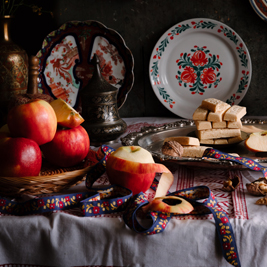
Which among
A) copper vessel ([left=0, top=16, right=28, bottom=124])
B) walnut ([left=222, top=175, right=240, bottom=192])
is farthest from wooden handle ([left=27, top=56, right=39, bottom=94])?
walnut ([left=222, top=175, right=240, bottom=192])

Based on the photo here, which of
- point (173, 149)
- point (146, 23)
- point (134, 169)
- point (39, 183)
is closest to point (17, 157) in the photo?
point (39, 183)

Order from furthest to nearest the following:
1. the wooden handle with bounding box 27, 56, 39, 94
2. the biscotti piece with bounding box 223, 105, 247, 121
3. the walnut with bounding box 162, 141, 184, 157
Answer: the wooden handle with bounding box 27, 56, 39, 94 → the biscotti piece with bounding box 223, 105, 247, 121 → the walnut with bounding box 162, 141, 184, 157

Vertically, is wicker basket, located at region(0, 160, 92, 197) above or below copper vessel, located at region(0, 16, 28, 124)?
below

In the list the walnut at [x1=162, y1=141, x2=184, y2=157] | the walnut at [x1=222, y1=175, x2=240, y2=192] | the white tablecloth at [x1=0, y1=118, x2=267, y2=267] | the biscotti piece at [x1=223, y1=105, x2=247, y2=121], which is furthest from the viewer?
the biscotti piece at [x1=223, y1=105, x2=247, y2=121]

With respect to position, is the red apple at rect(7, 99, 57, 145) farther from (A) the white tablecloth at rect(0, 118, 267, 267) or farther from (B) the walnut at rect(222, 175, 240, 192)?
(B) the walnut at rect(222, 175, 240, 192)

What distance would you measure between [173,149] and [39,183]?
0.33 m

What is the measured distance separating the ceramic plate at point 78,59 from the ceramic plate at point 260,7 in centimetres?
50

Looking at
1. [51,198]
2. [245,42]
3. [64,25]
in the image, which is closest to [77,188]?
[51,198]

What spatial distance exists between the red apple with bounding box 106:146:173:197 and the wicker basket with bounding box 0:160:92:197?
75mm

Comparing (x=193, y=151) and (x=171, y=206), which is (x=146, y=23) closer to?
(x=193, y=151)

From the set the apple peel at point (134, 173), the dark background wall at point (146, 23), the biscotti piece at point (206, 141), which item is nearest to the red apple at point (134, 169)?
the apple peel at point (134, 173)

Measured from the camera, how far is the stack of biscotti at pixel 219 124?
2.92ft

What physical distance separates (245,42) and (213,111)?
538 millimetres

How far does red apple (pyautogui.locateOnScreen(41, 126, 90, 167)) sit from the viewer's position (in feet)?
2.27
